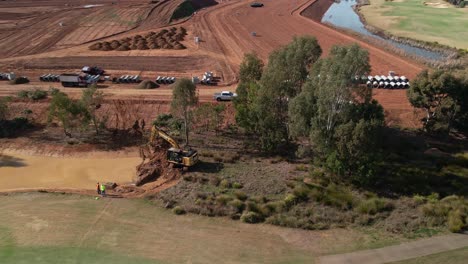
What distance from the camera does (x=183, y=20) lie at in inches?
4237

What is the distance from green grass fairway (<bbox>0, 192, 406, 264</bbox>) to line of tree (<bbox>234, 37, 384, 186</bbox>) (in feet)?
27.1

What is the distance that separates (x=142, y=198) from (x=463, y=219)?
28.9m

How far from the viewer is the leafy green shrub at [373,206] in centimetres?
3569

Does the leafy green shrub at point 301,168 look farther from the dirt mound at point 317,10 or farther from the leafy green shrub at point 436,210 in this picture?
the dirt mound at point 317,10

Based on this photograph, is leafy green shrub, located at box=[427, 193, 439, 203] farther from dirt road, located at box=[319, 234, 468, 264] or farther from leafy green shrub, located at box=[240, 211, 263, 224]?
leafy green shrub, located at box=[240, 211, 263, 224]

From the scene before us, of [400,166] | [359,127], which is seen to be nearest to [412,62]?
[400,166]

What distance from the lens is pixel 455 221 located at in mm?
33375

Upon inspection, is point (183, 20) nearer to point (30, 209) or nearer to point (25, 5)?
point (25, 5)

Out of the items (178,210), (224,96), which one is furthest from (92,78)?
(178,210)

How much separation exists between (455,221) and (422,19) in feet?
350

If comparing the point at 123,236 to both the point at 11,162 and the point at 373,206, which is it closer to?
the point at 373,206

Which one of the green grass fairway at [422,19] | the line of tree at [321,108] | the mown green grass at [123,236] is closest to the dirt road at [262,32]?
the green grass fairway at [422,19]

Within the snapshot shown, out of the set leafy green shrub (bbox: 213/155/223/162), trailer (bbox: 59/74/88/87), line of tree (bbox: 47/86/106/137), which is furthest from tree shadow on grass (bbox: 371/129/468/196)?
trailer (bbox: 59/74/88/87)

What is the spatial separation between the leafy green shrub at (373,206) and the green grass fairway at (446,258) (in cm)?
671
